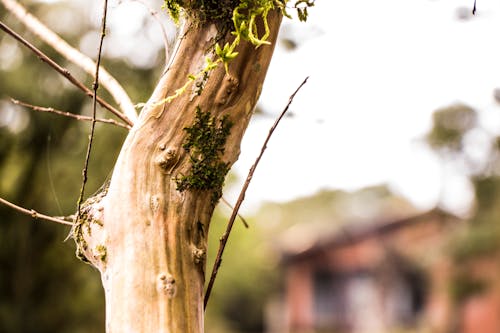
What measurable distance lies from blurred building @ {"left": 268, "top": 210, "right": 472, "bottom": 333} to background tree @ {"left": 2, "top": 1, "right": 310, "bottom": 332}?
724 inches

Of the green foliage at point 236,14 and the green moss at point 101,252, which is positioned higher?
the green foliage at point 236,14

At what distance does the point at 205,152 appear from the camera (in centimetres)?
138

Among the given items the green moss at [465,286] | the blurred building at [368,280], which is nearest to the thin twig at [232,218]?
the green moss at [465,286]

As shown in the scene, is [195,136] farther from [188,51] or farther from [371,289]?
[371,289]

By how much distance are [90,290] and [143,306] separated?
1029 cm

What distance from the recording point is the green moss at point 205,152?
4.46 ft

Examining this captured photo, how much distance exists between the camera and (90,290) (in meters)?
11.0

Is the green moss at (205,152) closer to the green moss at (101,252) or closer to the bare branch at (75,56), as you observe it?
the green moss at (101,252)

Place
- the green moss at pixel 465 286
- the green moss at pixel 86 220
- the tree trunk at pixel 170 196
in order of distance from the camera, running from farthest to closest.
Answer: the green moss at pixel 465 286, the green moss at pixel 86 220, the tree trunk at pixel 170 196

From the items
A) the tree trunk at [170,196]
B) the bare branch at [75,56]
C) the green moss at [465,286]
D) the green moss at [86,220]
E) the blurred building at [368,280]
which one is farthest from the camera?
the blurred building at [368,280]

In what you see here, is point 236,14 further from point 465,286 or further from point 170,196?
point 465,286

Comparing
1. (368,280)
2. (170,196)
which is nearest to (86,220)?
(170,196)

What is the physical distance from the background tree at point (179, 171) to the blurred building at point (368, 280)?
18.4 m

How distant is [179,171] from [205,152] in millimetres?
79
